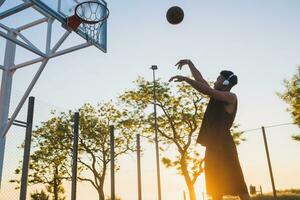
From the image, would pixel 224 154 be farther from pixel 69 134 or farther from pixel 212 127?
pixel 69 134

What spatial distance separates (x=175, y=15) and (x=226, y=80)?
8.16ft

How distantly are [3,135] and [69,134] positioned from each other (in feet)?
55.1

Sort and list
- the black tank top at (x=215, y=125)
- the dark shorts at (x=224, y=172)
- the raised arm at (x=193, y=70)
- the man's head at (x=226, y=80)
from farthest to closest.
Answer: the raised arm at (x=193, y=70) < the man's head at (x=226, y=80) < the black tank top at (x=215, y=125) < the dark shorts at (x=224, y=172)

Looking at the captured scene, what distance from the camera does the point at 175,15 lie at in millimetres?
5496

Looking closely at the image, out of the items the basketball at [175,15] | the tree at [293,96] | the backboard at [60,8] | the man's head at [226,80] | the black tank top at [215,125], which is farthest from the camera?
the tree at [293,96]

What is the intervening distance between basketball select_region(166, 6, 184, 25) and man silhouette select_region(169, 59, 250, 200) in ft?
7.70

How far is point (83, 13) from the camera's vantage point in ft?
21.3

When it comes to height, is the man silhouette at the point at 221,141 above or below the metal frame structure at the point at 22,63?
below

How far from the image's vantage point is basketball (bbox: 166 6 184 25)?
18.0 feet

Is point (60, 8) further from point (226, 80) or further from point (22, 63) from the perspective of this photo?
point (226, 80)

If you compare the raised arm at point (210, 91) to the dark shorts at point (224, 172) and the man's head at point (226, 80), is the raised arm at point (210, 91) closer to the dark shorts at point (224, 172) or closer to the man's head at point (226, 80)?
the man's head at point (226, 80)

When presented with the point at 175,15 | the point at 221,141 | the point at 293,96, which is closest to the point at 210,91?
the point at 221,141

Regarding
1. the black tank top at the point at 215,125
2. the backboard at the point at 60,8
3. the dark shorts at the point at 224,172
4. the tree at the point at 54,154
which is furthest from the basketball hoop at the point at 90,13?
the tree at the point at 54,154

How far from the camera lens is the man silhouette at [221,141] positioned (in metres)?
3.06
